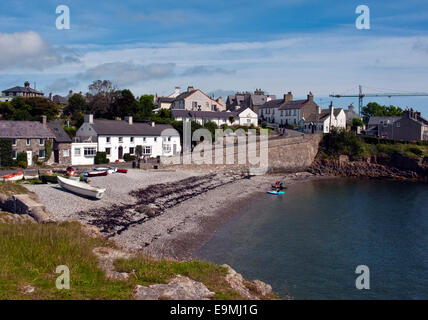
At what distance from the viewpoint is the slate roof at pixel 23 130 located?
1667 inches

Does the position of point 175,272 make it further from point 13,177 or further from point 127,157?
point 127,157

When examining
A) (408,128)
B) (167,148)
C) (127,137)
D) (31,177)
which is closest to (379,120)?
(408,128)

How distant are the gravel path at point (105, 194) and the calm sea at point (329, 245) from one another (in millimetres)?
9470

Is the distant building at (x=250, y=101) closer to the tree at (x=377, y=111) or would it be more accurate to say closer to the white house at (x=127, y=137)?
the tree at (x=377, y=111)

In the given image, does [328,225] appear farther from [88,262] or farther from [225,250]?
[88,262]

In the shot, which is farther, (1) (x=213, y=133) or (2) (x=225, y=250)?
(1) (x=213, y=133)

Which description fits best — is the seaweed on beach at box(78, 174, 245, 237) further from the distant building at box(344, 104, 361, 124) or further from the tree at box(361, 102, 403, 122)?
the tree at box(361, 102, 403, 122)

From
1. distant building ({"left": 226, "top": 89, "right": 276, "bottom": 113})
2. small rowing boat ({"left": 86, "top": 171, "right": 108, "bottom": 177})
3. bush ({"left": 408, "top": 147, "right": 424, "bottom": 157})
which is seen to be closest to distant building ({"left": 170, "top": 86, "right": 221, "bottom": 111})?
distant building ({"left": 226, "top": 89, "right": 276, "bottom": 113})

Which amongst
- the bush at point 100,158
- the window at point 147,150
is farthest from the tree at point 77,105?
the bush at point 100,158

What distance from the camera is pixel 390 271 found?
23.5 metres

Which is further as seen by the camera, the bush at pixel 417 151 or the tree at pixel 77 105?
the tree at pixel 77 105

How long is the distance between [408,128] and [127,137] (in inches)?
2268
